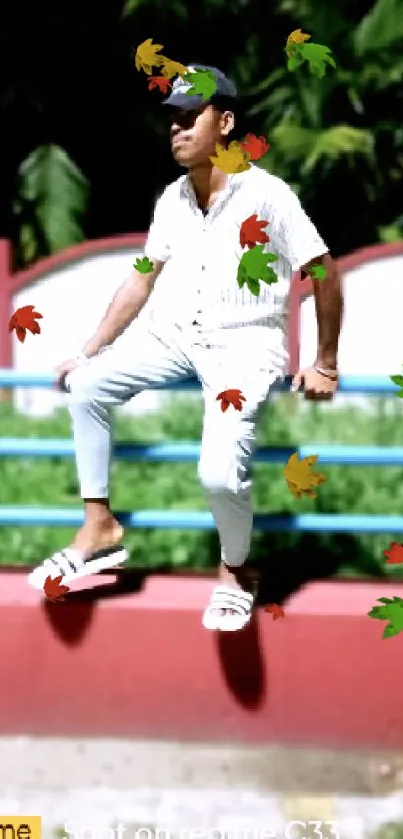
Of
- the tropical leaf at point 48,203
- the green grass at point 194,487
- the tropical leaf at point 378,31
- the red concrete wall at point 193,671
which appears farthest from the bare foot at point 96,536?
the tropical leaf at point 378,31

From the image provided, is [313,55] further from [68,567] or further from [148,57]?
[68,567]

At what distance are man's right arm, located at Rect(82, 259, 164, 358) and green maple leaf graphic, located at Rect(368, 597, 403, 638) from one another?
0.90 metres

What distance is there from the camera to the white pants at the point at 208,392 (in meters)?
2.53

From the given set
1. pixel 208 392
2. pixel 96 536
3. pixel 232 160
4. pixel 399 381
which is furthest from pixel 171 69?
pixel 96 536

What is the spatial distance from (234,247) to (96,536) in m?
0.76

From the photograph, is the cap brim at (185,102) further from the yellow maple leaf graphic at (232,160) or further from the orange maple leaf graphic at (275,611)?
the orange maple leaf graphic at (275,611)

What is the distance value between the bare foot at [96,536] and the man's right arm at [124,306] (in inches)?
16.0

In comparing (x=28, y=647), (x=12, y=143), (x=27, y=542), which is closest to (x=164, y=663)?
(x=28, y=647)

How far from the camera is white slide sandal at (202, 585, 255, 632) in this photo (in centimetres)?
263

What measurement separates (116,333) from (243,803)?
1.13 metres

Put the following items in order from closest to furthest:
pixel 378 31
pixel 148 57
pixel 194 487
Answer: pixel 148 57 → pixel 194 487 → pixel 378 31

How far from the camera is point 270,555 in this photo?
3.15 metres

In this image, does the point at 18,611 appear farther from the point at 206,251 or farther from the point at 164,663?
the point at 206,251
